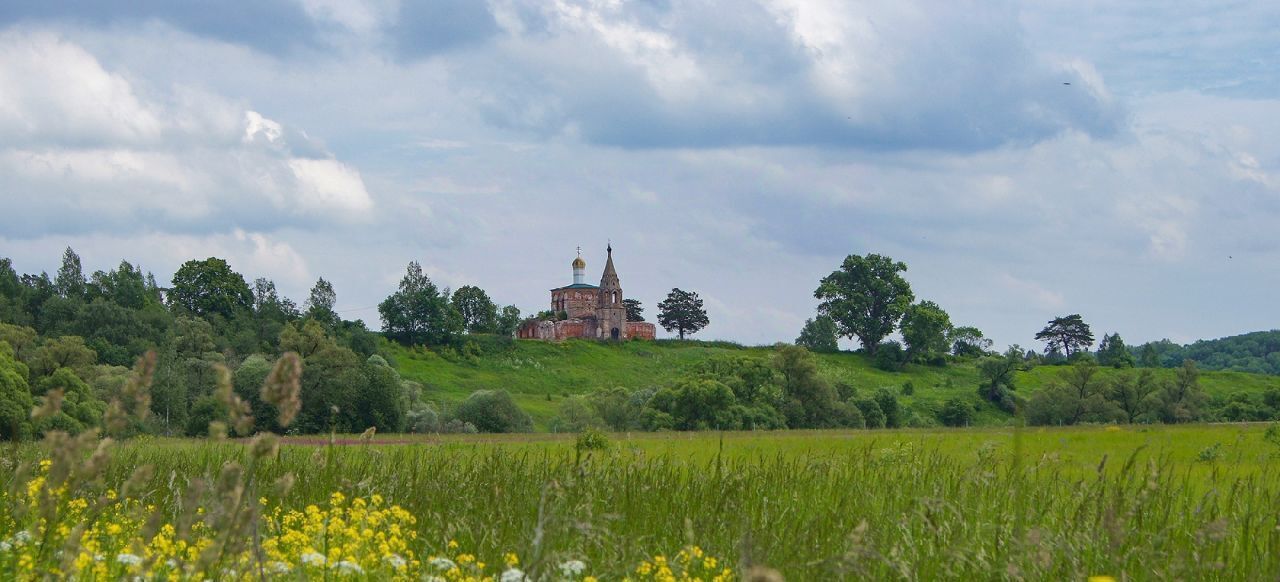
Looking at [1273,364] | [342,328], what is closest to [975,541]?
[342,328]

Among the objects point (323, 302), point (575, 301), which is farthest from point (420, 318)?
point (575, 301)

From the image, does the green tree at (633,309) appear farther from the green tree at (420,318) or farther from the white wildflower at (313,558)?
the white wildflower at (313,558)

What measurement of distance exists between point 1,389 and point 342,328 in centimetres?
5884

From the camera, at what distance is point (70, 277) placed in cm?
10250

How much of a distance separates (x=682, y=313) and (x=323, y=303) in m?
53.1

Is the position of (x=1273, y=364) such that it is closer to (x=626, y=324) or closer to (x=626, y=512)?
(x=626, y=324)

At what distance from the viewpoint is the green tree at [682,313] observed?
5600 inches

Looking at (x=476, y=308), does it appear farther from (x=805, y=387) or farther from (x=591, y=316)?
(x=805, y=387)

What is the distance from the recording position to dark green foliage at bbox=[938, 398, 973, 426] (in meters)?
73.1

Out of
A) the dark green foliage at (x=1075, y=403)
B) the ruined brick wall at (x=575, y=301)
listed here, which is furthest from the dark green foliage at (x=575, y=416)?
the ruined brick wall at (x=575, y=301)

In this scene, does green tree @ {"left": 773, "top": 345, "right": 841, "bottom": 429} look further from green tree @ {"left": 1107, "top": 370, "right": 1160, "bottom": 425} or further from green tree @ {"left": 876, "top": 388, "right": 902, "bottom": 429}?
green tree @ {"left": 1107, "top": 370, "right": 1160, "bottom": 425}

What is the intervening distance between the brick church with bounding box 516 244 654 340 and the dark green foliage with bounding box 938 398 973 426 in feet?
190

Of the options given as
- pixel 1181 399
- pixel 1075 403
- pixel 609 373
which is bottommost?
pixel 1075 403

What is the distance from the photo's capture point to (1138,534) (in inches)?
316
